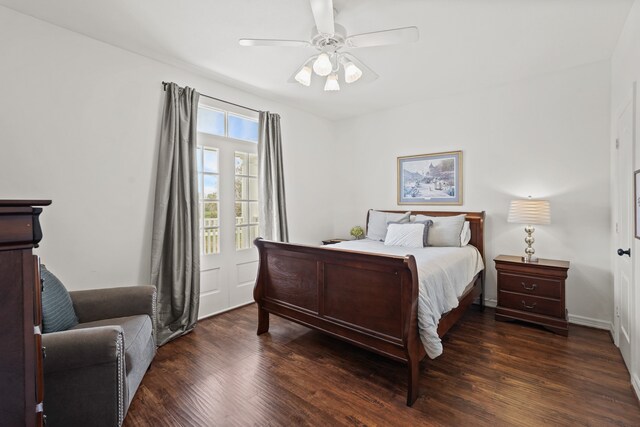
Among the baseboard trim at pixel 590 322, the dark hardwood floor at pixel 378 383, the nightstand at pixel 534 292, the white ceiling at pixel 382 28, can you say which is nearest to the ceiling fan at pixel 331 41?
the white ceiling at pixel 382 28

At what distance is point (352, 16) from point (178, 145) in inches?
78.4

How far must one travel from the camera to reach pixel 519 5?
7.07 feet

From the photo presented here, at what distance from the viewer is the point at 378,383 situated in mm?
2150

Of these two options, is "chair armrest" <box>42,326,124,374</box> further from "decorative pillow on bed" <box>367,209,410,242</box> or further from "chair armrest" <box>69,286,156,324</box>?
"decorative pillow on bed" <box>367,209,410,242</box>

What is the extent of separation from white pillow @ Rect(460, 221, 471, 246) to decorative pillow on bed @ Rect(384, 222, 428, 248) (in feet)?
1.39

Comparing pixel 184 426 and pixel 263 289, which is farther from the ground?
pixel 263 289

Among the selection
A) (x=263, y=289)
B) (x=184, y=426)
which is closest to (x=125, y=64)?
(x=263, y=289)

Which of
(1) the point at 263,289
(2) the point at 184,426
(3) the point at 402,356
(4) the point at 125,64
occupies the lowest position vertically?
(2) the point at 184,426

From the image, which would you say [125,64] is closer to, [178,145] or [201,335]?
[178,145]

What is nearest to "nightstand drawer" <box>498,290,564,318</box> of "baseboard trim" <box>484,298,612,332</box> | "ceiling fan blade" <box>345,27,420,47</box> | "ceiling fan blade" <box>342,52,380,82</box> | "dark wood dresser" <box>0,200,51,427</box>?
"baseboard trim" <box>484,298,612,332</box>

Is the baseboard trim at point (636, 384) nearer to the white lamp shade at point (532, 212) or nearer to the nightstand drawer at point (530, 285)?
the nightstand drawer at point (530, 285)

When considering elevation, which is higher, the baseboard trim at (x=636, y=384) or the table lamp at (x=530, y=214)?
the table lamp at (x=530, y=214)

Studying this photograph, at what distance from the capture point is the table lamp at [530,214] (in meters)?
3.05

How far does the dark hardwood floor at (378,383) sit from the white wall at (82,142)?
1.09 metres
